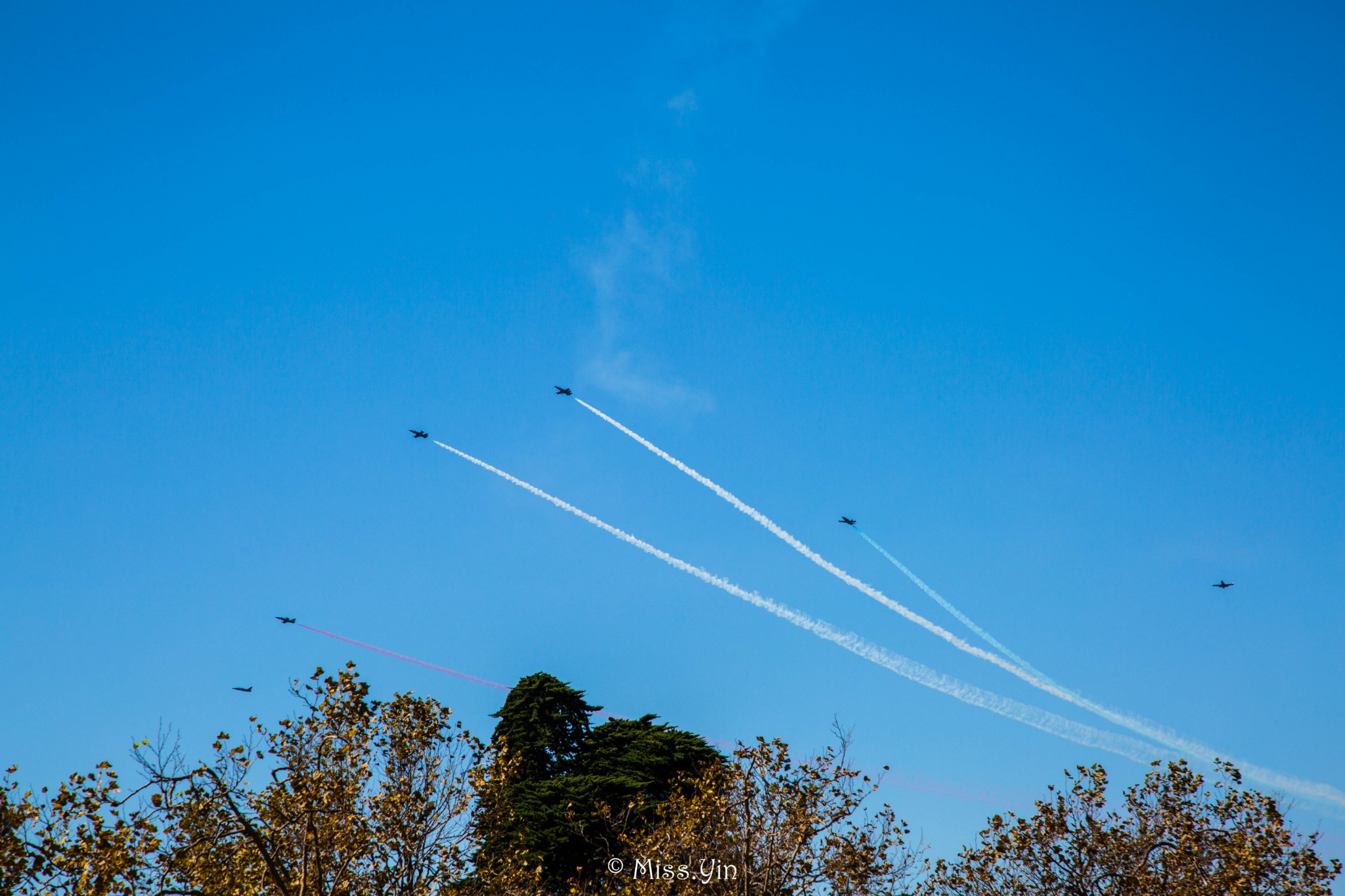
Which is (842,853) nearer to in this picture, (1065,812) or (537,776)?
(1065,812)

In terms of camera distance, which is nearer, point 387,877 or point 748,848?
point 387,877

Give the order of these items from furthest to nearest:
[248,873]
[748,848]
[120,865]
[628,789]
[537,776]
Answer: [537,776] → [628,789] → [748,848] → [248,873] → [120,865]

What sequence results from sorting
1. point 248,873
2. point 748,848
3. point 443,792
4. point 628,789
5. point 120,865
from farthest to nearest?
point 628,789 → point 748,848 → point 443,792 → point 248,873 → point 120,865

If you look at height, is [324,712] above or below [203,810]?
above

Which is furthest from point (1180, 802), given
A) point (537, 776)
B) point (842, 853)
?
point (537, 776)

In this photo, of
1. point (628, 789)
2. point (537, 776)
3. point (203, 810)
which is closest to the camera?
point (203, 810)

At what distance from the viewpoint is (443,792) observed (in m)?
24.0

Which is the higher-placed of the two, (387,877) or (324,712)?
(324,712)

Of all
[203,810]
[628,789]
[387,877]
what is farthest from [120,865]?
[628,789]

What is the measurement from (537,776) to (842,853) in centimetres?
3048

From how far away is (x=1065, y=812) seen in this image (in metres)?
27.0

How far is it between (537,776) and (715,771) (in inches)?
1039

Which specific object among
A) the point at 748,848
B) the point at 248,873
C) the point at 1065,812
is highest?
the point at 1065,812

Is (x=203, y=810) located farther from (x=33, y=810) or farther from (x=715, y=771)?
(x=715, y=771)
